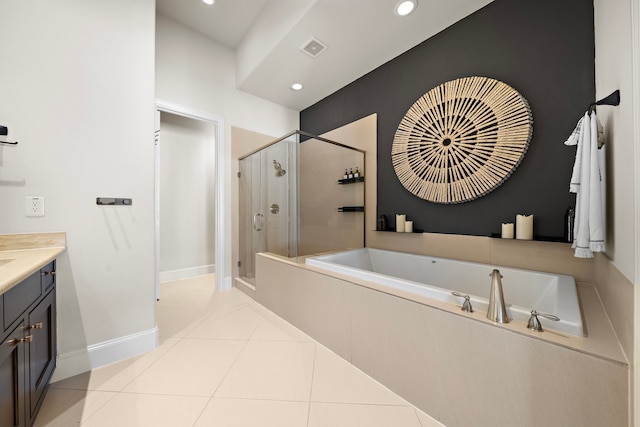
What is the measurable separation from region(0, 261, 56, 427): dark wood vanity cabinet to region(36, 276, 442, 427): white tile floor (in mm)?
233

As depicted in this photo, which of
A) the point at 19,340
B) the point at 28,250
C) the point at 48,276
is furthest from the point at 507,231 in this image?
the point at 28,250

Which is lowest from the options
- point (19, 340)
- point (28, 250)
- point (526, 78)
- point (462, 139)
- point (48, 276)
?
point (19, 340)

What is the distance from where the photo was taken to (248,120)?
128 inches

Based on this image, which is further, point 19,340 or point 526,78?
point 526,78

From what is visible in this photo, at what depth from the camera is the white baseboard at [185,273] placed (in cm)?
341

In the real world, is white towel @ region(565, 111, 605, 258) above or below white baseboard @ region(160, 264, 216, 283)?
above

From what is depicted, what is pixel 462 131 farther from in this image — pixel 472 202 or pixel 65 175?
pixel 65 175

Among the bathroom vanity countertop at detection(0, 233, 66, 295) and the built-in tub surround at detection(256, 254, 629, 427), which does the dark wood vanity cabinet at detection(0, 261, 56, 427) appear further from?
the built-in tub surround at detection(256, 254, 629, 427)

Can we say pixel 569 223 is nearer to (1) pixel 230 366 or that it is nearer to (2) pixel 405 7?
Result: (2) pixel 405 7

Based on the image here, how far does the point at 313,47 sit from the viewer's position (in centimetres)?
233

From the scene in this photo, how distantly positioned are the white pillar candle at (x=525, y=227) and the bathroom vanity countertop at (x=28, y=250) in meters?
2.64

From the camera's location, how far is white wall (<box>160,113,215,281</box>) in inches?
137

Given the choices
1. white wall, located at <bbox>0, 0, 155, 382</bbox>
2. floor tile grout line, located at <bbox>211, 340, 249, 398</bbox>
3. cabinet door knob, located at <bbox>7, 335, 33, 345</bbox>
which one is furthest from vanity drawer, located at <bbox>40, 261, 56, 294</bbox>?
floor tile grout line, located at <bbox>211, 340, 249, 398</bbox>

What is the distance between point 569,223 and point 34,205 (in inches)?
127
